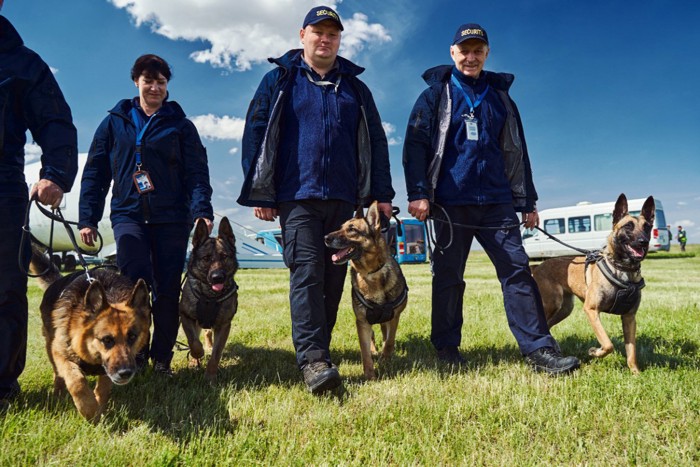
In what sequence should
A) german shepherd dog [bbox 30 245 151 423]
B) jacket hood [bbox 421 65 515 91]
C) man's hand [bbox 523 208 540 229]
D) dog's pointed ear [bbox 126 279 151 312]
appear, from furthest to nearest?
man's hand [bbox 523 208 540 229], jacket hood [bbox 421 65 515 91], dog's pointed ear [bbox 126 279 151 312], german shepherd dog [bbox 30 245 151 423]

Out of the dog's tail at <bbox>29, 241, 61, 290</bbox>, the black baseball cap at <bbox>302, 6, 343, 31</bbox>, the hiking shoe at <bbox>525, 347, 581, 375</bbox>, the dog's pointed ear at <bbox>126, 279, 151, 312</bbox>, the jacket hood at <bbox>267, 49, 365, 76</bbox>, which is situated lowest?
the hiking shoe at <bbox>525, 347, 581, 375</bbox>

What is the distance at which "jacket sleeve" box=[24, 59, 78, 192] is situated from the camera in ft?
11.6

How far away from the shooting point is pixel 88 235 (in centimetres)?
423

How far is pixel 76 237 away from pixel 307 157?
64.9 feet

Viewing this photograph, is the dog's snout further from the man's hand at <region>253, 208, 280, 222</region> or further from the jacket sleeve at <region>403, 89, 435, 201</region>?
the jacket sleeve at <region>403, 89, 435, 201</region>

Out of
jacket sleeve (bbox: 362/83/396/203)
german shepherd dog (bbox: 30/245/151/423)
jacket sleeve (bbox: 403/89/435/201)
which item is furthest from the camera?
jacket sleeve (bbox: 403/89/435/201)

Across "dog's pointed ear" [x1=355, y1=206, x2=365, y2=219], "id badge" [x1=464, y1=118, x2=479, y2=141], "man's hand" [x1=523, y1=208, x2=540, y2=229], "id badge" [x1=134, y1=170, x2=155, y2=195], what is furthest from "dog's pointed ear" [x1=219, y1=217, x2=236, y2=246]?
"man's hand" [x1=523, y1=208, x2=540, y2=229]

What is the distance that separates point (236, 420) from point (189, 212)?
2184mm

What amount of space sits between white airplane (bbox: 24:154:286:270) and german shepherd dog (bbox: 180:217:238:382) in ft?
41.1

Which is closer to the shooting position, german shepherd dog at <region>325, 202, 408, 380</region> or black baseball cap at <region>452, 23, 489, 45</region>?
german shepherd dog at <region>325, 202, 408, 380</region>

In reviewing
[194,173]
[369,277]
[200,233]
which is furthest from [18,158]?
[369,277]

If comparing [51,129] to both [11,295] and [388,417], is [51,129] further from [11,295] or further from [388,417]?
[388,417]

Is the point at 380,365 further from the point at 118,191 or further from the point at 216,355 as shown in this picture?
the point at 118,191

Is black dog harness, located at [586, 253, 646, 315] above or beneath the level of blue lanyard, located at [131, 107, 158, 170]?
beneath
